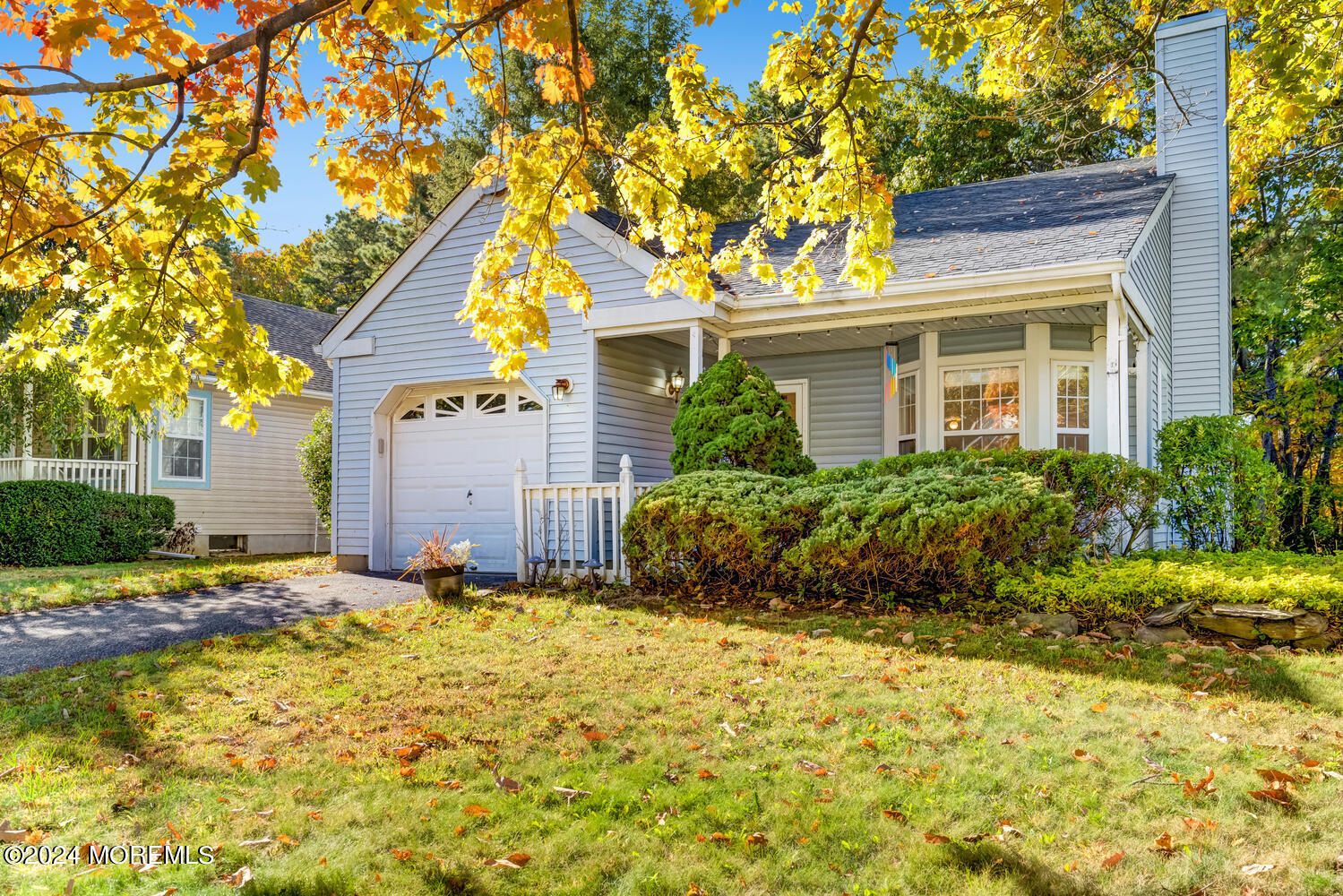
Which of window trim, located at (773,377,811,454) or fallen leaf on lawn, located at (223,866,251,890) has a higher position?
window trim, located at (773,377,811,454)

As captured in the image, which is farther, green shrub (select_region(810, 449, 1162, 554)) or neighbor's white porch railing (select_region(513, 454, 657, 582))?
neighbor's white porch railing (select_region(513, 454, 657, 582))

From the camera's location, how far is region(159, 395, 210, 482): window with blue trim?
14867mm

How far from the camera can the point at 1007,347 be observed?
10.5 metres

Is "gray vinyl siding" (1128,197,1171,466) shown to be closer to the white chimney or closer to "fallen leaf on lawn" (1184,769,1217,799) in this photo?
the white chimney

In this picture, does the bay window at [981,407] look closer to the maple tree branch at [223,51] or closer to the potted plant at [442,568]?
the potted plant at [442,568]

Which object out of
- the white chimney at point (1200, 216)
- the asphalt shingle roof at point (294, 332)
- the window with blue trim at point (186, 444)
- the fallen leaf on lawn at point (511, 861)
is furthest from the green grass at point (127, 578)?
the white chimney at point (1200, 216)

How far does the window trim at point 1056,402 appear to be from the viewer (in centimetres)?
1022

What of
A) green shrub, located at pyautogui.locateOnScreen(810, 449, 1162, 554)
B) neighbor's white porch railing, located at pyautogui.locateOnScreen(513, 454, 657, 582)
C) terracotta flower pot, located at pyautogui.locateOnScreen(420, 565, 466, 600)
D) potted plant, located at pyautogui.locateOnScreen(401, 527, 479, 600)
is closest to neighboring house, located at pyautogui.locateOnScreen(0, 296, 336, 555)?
neighbor's white porch railing, located at pyautogui.locateOnScreen(513, 454, 657, 582)

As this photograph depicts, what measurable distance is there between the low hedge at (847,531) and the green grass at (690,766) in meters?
1.02

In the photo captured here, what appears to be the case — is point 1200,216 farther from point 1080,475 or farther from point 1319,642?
point 1319,642

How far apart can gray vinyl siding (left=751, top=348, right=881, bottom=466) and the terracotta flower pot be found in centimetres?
577

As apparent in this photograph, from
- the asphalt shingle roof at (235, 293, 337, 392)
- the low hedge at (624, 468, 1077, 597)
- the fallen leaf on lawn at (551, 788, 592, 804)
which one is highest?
the asphalt shingle roof at (235, 293, 337, 392)

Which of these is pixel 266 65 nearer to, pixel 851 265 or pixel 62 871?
pixel 62 871

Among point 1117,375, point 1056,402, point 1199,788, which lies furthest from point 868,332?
point 1199,788
